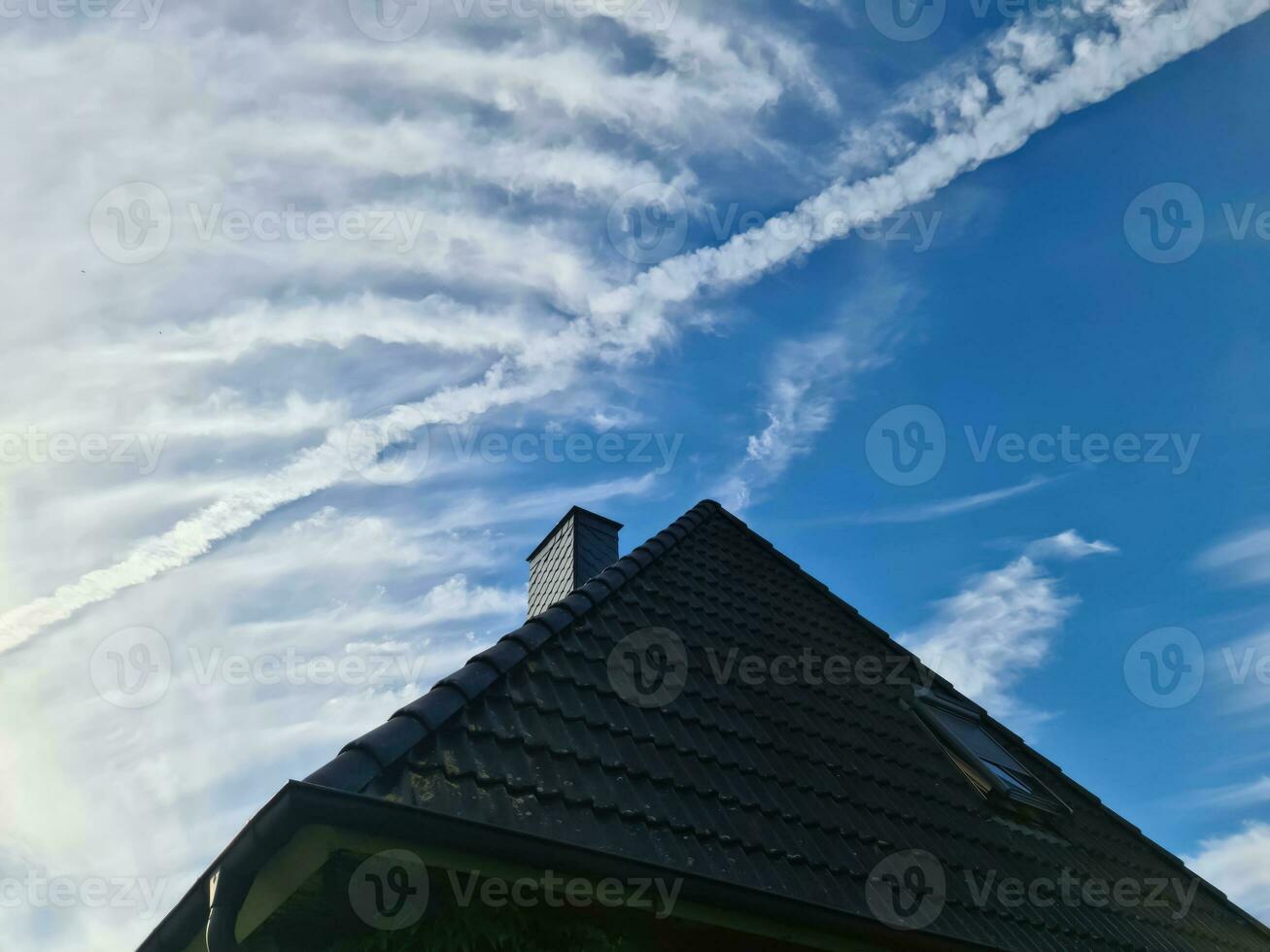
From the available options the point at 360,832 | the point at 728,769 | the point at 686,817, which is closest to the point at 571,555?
the point at 728,769

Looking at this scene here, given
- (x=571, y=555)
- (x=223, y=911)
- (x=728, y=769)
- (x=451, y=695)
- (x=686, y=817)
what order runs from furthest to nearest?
(x=571, y=555)
(x=728, y=769)
(x=686, y=817)
(x=451, y=695)
(x=223, y=911)

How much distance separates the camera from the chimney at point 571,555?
30.0 feet

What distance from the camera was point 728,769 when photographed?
14.8 feet

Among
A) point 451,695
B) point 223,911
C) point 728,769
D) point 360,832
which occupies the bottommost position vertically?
point 223,911

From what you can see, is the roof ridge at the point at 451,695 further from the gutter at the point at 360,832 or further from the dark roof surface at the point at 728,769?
the gutter at the point at 360,832

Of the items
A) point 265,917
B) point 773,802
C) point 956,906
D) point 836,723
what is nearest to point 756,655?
point 836,723

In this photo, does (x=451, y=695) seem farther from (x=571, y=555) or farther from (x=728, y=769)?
(x=571, y=555)

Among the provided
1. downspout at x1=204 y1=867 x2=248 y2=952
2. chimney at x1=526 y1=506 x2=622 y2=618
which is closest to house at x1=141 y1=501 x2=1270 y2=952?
downspout at x1=204 y1=867 x2=248 y2=952

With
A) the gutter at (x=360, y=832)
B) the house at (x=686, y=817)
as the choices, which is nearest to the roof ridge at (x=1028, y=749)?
the house at (x=686, y=817)

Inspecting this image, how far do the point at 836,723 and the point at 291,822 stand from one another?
168 inches

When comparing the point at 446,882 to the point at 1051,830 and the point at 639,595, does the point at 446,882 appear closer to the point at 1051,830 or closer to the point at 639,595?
the point at 639,595

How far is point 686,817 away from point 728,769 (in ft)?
2.23

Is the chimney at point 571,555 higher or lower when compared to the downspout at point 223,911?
higher

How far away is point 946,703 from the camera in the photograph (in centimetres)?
814
